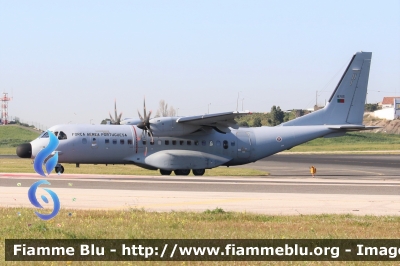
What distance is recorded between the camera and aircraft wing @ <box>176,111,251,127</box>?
35759 millimetres

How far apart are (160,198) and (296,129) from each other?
820 inches

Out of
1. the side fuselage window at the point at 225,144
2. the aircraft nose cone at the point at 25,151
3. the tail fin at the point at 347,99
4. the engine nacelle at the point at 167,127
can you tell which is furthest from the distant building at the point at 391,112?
the aircraft nose cone at the point at 25,151

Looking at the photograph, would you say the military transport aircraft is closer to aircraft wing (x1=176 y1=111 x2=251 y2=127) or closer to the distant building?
aircraft wing (x1=176 y1=111 x2=251 y2=127)

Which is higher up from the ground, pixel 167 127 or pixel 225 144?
pixel 167 127

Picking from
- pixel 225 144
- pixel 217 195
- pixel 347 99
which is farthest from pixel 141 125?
pixel 217 195

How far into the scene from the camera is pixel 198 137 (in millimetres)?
39281

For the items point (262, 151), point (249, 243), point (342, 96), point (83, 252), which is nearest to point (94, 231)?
point (83, 252)

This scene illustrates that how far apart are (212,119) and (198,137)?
2.98 metres

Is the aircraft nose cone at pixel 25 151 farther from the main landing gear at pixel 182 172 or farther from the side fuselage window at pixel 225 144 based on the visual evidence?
the side fuselage window at pixel 225 144

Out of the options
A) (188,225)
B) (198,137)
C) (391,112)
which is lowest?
(188,225)

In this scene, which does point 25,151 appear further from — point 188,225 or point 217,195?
point 188,225

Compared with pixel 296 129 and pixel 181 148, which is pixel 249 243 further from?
pixel 296 129

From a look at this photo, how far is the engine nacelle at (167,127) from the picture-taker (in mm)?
37250

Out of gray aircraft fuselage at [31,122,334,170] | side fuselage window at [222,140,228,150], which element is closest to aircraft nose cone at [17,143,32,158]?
gray aircraft fuselage at [31,122,334,170]
